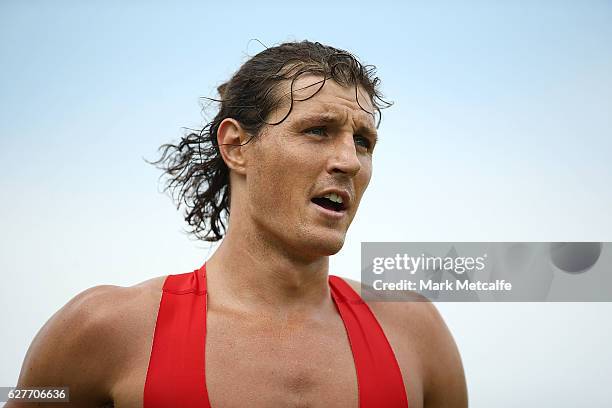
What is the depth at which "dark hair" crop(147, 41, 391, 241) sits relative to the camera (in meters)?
3.96

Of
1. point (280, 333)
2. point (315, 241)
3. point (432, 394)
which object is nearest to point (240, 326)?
point (280, 333)

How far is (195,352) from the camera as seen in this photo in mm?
3361

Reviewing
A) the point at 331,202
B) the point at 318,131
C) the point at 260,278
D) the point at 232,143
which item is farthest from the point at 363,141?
the point at 260,278

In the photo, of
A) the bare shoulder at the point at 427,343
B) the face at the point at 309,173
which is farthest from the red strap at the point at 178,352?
the bare shoulder at the point at 427,343

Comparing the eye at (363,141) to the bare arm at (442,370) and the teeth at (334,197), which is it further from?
the bare arm at (442,370)

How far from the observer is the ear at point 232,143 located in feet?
13.0

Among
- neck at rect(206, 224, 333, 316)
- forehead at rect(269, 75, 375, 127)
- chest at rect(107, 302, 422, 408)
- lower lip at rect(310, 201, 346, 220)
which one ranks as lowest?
chest at rect(107, 302, 422, 408)

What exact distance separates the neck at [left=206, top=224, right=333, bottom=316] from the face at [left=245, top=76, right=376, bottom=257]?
3.4 inches

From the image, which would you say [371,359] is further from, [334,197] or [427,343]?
[334,197]

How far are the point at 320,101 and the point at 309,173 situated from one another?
1.47 feet

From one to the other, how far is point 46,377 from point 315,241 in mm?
1562

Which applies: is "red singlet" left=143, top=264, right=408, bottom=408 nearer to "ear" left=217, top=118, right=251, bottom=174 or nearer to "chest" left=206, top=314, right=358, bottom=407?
"chest" left=206, top=314, right=358, bottom=407

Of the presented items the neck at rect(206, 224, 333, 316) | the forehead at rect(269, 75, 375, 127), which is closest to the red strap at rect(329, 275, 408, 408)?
the neck at rect(206, 224, 333, 316)

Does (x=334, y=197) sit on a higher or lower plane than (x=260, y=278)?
higher
